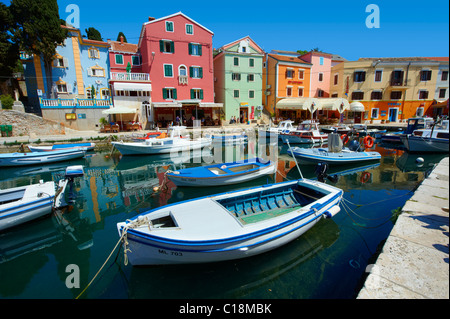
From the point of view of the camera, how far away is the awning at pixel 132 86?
2654 centimetres

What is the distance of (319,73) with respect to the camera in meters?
38.8

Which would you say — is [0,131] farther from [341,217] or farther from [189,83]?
[341,217]

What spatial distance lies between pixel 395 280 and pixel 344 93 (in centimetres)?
3900

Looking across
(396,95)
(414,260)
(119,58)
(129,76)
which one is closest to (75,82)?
(119,58)

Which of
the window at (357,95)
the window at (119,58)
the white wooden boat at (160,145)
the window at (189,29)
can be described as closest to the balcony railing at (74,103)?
the window at (119,58)

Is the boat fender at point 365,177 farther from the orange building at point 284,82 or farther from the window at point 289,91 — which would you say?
the window at point 289,91

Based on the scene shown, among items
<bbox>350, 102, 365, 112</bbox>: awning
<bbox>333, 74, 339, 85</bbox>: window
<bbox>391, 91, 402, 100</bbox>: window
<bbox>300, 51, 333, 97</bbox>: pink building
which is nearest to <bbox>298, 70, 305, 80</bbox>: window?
<bbox>300, 51, 333, 97</bbox>: pink building

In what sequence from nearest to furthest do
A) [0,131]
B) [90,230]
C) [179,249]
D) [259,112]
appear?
[179,249] → [90,230] → [0,131] → [259,112]

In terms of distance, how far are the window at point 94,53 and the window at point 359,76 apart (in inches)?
1469

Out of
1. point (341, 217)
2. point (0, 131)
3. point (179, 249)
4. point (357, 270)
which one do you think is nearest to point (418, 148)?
point (341, 217)

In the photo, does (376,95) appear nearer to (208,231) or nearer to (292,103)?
(292,103)

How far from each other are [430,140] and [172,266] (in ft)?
73.9

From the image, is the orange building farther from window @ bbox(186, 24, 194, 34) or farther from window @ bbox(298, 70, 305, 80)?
window @ bbox(186, 24, 194, 34)

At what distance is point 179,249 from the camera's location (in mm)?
5297
